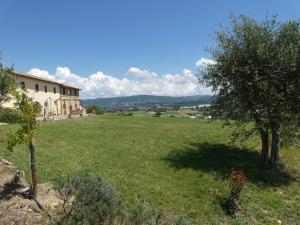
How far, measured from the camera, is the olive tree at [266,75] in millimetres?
21031

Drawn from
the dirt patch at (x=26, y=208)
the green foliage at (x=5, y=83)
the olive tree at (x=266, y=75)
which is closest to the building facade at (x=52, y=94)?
the green foliage at (x=5, y=83)

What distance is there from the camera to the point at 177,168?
69.5 feet

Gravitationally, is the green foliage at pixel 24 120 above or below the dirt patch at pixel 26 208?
→ above

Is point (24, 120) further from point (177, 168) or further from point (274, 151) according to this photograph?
point (274, 151)

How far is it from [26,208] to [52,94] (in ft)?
224

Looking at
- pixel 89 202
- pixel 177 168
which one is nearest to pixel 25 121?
pixel 89 202

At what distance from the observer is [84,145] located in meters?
26.6

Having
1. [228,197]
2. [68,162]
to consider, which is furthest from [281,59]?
[68,162]

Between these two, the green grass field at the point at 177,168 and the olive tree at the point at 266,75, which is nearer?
the green grass field at the point at 177,168

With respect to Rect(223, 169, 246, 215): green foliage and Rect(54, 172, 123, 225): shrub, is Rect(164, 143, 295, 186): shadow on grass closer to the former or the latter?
Rect(223, 169, 246, 215): green foliage

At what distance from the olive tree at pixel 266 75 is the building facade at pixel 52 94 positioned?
45670mm

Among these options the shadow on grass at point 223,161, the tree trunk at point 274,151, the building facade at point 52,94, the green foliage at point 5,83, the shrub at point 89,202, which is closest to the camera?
the shrub at point 89,202

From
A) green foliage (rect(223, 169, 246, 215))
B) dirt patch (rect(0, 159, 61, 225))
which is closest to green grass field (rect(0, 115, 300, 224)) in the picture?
green foliage (rect(223, 169, 246, 215))

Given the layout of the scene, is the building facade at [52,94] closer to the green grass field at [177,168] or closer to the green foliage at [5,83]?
the green foliage at [5,83]
